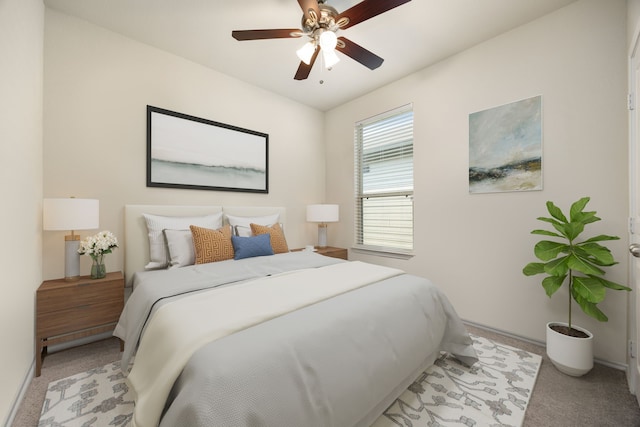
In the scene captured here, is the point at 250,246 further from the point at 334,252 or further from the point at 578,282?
the point at 578,282

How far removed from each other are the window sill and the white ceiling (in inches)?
87.6

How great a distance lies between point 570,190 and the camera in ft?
6.97

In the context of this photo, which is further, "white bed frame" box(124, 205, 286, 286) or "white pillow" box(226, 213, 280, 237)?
"white pillow" box(226, 213, 280, 237)

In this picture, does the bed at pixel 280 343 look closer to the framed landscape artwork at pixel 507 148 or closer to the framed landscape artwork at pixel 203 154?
the framed landscape artwork at pixel 203 154

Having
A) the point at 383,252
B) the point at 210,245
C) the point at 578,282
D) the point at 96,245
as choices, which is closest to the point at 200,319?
the point at 210,245

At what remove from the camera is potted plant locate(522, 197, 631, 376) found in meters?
1.74

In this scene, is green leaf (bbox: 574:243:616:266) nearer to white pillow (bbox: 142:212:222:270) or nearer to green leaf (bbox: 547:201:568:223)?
green leaf (bbox: 547:201:568:223)

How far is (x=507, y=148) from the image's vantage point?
95.7 inches

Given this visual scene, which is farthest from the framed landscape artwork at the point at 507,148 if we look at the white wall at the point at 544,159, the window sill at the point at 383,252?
the window sill at the point at 383,252

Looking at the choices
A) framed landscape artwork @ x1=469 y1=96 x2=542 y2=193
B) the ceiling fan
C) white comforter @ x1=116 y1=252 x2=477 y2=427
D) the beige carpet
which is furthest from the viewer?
framed landscape artwork @ x1=469 y1=96 x2=542 y2=193

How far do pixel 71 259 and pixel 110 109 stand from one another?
140cm

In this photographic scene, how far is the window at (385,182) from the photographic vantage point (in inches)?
129

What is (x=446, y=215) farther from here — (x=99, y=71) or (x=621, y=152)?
(x=99, y=71)

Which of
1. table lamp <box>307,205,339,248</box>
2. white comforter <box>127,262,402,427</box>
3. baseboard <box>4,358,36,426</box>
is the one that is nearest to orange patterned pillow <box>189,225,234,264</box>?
white comforter <box>127,262,402,427</box>
